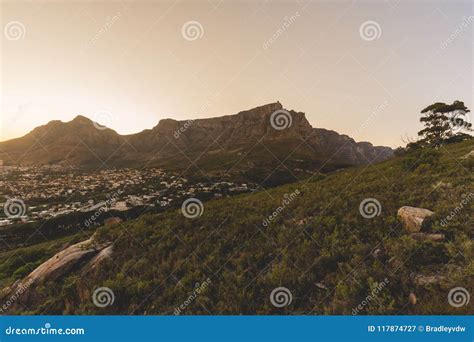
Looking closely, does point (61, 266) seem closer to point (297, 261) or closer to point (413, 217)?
point (297, 261)

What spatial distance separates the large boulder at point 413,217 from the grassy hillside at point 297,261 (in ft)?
0.69

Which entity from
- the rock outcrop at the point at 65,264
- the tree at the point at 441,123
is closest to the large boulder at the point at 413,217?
the rock outcrop at the point at 65,264

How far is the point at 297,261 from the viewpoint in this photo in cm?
760

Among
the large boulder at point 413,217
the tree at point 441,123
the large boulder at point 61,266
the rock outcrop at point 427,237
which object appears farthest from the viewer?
the tree at point 441,123

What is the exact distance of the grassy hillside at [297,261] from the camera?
A: 19.7ft

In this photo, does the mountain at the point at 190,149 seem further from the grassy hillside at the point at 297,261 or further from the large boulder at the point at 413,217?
the large boulder at the point at 413,217

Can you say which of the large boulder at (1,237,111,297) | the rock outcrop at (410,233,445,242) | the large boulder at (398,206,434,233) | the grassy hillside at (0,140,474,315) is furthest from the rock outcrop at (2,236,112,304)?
the large boulder at (398,206,434,233)

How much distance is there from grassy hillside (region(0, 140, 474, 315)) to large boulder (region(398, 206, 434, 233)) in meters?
0.21

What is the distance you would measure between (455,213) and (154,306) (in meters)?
9.63

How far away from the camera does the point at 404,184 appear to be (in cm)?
1207

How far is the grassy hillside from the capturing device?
6020 mm

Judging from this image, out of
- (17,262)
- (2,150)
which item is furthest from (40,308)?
(2,150)
